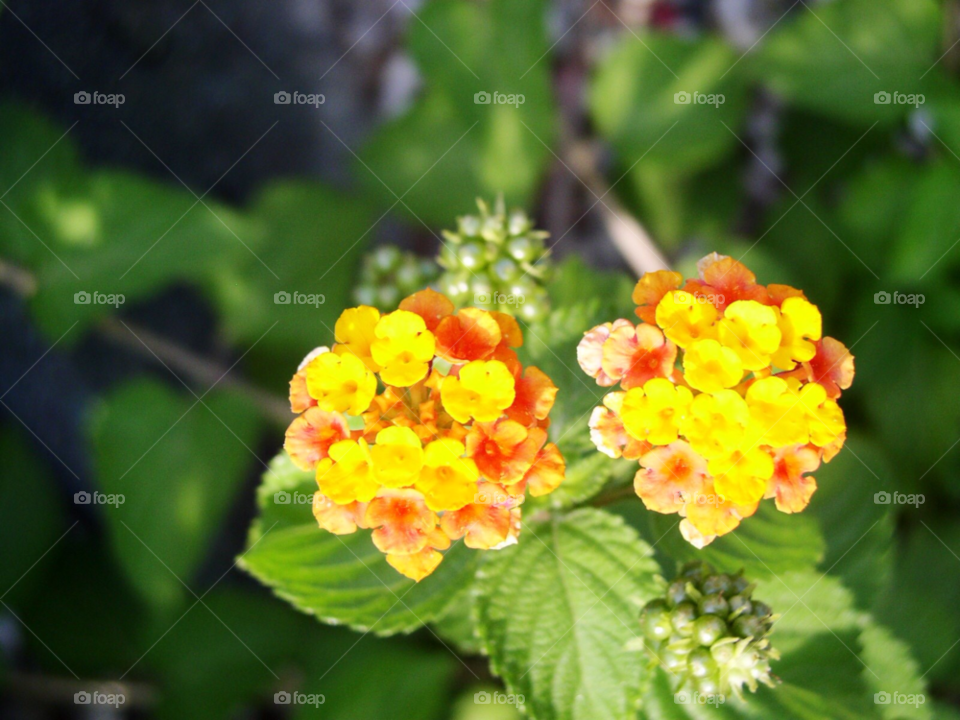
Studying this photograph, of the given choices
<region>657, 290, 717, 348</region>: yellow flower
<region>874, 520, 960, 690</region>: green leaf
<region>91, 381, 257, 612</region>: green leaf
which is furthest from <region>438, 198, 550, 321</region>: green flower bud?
<region>874, 520, 960, 690</region>: green leaf

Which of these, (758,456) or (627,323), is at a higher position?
(627,323)

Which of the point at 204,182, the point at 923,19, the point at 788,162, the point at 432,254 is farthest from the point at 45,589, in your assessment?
the point at 923,19

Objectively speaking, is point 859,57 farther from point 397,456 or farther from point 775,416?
point 397,456

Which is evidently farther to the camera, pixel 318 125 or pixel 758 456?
pixel 318 125

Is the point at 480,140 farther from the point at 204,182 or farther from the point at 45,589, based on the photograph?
the point at 45,589

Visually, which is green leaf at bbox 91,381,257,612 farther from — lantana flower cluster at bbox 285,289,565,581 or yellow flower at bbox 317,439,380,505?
yellow flower at bbox 317,439,380,505

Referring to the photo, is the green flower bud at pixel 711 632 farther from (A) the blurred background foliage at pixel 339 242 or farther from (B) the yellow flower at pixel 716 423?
(A) the blurred background foliage at pixel 339 242
